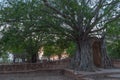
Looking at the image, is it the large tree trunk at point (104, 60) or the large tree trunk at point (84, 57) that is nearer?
the large tree trunk at point (84, 57)

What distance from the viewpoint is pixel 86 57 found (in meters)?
19.9

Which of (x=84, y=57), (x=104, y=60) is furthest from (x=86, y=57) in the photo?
(x=104, y=60)

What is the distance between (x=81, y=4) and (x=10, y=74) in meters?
7.58

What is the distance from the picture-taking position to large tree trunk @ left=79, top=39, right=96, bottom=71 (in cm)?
1945

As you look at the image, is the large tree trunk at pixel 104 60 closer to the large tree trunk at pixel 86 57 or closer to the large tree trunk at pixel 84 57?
the large tree trunk at pixel 84 57

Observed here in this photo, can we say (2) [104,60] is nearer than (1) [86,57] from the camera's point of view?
No

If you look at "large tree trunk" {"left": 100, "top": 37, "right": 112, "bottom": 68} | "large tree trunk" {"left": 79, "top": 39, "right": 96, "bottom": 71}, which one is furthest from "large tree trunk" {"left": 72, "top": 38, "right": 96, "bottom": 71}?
"large tree trunk" {"left": 100, "top": 37, "right": 112, "bottom": 68}

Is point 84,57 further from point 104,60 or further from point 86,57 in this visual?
point 104,60

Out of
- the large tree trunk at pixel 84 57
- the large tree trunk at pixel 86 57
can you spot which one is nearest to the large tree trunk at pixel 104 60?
the large tree trunk at pixel 84 57

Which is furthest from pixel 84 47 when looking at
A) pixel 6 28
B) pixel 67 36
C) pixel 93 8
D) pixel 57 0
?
pixel 6 28

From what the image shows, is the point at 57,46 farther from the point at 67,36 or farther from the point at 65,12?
the point at 65,12

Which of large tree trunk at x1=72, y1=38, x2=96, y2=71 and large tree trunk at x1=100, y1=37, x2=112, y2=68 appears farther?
large tree trunk at x1=100, y1=37, x2=112, y2=68

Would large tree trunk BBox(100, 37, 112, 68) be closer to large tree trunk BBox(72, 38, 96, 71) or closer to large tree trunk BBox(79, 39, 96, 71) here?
large tree trunk BBox(72, 38, 96, 71)

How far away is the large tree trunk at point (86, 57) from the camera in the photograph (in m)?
19.5
